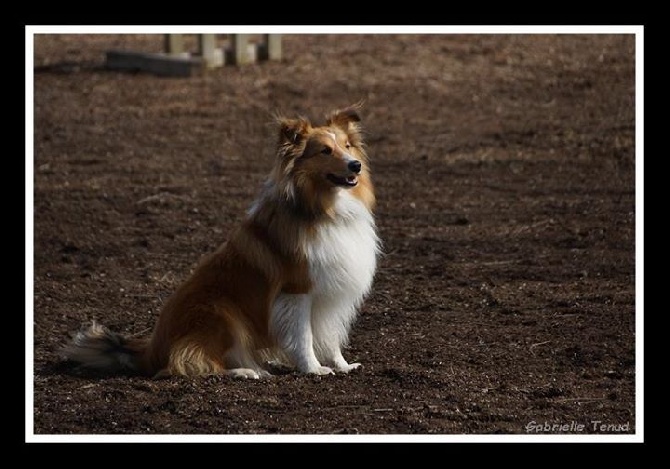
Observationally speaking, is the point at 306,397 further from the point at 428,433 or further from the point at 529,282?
the point at 529,282

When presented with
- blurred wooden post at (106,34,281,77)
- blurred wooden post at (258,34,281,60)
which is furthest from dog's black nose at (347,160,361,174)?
blurred wooden post at (258,34,281,60)

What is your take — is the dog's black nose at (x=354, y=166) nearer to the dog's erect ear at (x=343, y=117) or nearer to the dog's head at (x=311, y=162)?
the dog's head at (x=311, y=162)

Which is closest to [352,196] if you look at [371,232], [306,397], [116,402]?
[371,232]

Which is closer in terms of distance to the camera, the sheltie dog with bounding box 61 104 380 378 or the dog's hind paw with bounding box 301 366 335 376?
the sheltie dog with bounding box 61 104 380 378

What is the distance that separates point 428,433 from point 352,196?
1646mm

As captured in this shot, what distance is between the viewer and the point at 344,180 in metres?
7.12

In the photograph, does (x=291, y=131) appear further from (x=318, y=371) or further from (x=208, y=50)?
(x=208, y=50)

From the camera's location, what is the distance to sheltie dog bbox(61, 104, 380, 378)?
23.1ft

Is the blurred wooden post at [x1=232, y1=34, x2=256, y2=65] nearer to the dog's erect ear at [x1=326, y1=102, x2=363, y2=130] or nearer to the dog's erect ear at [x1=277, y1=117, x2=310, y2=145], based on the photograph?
the dog's erect ear at [x1=326, y1=102, x2=363, y2=130]

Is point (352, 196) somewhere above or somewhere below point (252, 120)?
below

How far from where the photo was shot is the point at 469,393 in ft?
22.7

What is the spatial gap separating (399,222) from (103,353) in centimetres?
406

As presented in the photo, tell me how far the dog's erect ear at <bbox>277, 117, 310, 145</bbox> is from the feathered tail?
5.07 feet

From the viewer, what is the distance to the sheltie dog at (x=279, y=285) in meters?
7.05
